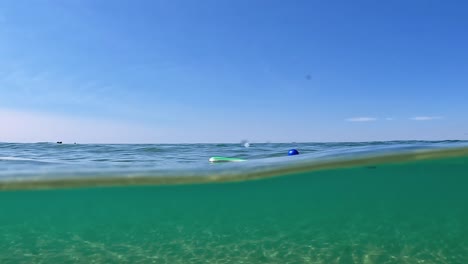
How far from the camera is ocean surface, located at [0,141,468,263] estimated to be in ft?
27.4

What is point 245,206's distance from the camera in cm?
1895

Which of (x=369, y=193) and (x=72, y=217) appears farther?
(x=369, y=193)

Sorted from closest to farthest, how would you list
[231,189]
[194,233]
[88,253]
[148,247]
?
[88,253], [148,247], [194,233], [231,189]

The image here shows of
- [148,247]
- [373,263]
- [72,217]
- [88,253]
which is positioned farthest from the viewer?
[72,217]

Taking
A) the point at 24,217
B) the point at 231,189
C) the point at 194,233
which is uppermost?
the point at 231,189

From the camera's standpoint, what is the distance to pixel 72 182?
1218 cm

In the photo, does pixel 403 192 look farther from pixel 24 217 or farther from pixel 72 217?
pixel 24 217

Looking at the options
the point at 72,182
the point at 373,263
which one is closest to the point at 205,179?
the point at 72,182

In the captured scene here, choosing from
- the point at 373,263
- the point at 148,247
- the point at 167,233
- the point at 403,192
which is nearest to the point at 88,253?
the point at 148,247

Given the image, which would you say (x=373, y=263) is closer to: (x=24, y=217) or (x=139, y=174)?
(x=139, y=174)

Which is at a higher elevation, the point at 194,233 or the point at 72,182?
the point at 72,182

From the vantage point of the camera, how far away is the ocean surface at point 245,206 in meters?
8.34

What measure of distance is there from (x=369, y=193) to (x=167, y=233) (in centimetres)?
1334

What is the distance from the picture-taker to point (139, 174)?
11.6 m
